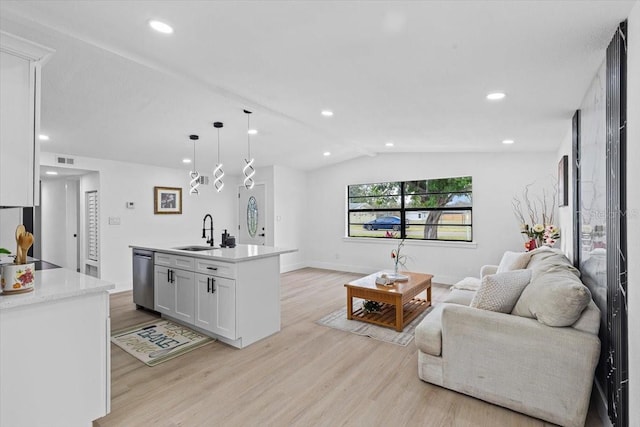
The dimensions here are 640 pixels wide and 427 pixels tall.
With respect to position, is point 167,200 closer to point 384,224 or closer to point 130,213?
point 130,213

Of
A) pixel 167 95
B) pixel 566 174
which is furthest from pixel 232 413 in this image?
pixel 566 174

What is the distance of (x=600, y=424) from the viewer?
1.97 metres

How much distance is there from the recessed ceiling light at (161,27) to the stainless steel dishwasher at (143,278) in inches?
110

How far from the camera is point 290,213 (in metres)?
7.29

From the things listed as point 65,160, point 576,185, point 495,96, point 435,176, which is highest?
point 495,96

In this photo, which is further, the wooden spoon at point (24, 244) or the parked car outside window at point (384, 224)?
the parked car outside window at point (384, 224)

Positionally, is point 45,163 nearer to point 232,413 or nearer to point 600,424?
point 232,413

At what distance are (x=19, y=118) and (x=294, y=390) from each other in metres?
2.38

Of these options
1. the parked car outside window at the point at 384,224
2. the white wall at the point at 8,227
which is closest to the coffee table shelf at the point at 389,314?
the parked car outside window at the point at 384,224

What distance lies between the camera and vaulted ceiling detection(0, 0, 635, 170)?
5.50ft

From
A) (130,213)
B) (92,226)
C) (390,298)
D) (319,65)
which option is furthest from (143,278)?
(319,65)

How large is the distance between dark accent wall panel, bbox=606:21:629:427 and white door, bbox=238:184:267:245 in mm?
5872

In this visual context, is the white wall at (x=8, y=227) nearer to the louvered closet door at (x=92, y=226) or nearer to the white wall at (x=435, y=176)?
the louvered closet door at (x=92, y=226)

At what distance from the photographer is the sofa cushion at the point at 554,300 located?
192 cm
